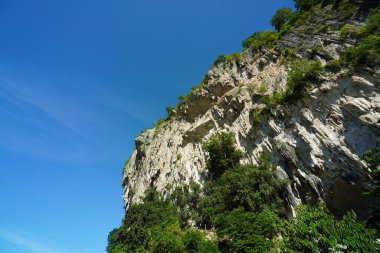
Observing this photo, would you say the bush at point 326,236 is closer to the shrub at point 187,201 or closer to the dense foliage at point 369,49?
the shrub at point 187,201

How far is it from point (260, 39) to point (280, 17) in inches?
308

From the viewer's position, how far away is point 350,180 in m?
25.9

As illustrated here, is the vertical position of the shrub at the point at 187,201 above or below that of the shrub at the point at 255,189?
above

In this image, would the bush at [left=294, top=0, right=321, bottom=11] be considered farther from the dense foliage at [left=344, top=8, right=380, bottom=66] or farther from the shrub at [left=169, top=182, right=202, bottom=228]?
the shrub at [left=169, top=182, right=202, bottom=228]

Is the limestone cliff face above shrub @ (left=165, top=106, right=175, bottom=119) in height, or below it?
below

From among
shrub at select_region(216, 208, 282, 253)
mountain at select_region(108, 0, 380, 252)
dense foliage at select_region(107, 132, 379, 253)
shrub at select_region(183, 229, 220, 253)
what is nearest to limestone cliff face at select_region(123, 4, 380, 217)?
mountain at select_region(108, 0, 380, 252)

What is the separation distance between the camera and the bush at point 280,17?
2226 inches

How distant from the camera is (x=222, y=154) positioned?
4094 cm

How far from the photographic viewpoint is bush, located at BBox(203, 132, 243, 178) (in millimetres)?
39750

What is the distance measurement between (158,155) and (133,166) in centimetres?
1466

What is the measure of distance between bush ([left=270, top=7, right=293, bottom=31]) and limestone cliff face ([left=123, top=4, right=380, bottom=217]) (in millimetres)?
10333

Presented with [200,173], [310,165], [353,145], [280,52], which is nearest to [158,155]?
[200,173]

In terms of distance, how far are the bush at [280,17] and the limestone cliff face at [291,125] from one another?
1033 cm

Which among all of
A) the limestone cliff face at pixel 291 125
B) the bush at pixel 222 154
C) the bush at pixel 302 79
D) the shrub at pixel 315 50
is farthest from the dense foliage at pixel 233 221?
the shrub at pixel 315 50
